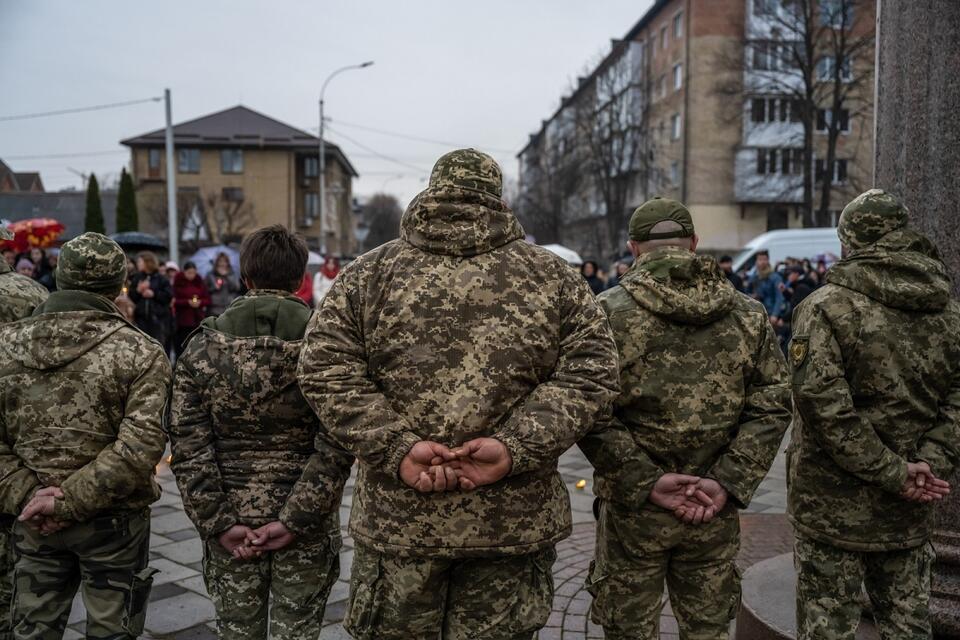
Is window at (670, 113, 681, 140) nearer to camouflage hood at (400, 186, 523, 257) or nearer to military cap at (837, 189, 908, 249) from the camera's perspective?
military cap at (837, 189, 908, 249)

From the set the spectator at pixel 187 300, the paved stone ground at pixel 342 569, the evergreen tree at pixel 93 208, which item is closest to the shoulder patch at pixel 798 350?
the paved stone ground at pixel 342 569

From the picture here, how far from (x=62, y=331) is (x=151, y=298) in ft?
31.7

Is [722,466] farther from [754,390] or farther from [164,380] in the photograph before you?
[164,380]

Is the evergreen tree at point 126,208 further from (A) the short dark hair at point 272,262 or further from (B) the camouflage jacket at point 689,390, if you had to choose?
(B) the camouflage jacket at point 689,390

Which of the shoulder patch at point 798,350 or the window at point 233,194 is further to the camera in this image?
the window at point 233,194

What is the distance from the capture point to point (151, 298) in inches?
490

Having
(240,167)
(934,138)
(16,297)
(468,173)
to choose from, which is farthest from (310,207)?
(468,173)

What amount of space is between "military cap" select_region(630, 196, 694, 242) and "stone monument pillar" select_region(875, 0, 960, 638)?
147 centimetres

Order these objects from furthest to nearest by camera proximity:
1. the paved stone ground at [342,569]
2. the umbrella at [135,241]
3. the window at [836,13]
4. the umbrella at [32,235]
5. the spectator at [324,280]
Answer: the window at [836,13] → the umbrella at [135,241] → the spectator at [324,280] → the umbrella at [32,235] → the paved stone ground at [342,569]

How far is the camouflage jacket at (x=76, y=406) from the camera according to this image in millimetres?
3266

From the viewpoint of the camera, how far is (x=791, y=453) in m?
3.65

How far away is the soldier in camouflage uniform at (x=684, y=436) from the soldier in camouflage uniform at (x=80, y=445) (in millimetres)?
1721

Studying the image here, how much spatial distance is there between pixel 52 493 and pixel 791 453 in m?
2.94

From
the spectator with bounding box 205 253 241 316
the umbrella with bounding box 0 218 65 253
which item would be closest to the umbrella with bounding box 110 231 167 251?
the spectator with bounding box 205 253 241 316
